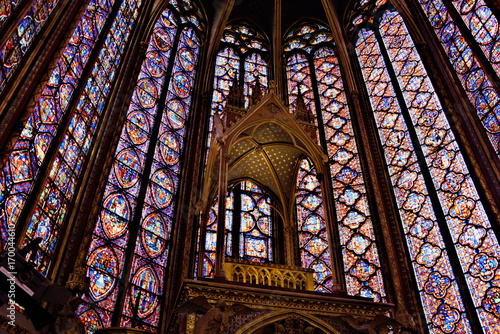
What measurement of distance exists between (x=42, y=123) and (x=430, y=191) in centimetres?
685

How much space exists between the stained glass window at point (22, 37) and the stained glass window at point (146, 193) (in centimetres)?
296

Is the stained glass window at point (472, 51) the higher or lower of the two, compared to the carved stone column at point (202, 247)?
higher

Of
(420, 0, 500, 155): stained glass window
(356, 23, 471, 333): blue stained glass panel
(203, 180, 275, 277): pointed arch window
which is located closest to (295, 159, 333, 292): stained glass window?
(203, 180, 275, 277): pointed arch window

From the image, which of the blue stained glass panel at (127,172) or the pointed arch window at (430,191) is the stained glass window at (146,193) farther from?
the pointed arch window at (430,191)

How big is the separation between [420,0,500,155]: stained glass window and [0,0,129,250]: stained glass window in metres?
7.02

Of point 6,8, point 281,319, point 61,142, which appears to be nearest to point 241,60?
point 61,142

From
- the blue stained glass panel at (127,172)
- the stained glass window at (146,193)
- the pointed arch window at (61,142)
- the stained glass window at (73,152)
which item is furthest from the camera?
the blue stained glass panel at (127,172)

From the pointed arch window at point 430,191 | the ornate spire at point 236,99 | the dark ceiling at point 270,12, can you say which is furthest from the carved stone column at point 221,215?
the dark ceiling at point 270,12

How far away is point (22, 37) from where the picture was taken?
665 centimetres

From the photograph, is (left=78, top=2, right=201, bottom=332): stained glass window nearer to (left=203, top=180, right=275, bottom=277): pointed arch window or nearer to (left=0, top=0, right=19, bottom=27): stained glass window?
(left=203, top=180, right=275, bottom=277): pointed arch window

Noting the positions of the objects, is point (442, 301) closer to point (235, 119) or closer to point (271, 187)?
point (271, 187)

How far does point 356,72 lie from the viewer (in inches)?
511

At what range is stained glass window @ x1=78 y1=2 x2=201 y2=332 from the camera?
26.1ft

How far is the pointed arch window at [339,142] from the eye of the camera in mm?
9633
